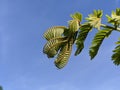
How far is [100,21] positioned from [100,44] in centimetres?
46

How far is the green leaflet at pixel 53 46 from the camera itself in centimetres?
634

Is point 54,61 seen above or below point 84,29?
below

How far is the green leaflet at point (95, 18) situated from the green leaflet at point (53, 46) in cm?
58

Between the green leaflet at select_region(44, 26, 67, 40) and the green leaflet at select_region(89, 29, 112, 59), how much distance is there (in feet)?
2.23

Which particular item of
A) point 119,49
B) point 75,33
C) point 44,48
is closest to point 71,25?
point 75,33

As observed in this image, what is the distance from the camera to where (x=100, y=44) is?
6.89 m

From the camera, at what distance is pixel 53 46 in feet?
20.8

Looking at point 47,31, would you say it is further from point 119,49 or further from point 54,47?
point 119,49

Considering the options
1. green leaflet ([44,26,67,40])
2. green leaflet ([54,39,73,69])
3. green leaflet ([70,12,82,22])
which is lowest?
green leaflet ([54,39,73,69])

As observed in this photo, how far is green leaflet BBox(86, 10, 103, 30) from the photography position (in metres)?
6.52

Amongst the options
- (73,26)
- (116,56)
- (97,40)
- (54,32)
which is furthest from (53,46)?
(116,56)

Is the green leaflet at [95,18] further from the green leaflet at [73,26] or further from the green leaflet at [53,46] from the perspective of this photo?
the green leaflet at [53,46]

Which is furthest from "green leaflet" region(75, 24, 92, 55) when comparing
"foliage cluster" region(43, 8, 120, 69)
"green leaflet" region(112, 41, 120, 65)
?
"green leaflet" region(112, 41, 120, 65)

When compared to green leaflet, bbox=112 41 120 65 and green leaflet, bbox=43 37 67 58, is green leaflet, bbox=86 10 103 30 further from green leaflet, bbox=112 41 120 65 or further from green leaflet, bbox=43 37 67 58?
green leaflet, bbox=112 41 120 65
